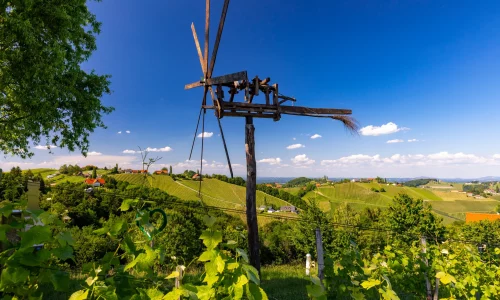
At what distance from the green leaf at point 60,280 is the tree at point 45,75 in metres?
8.46

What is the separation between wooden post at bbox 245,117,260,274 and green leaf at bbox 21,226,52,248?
3906mm

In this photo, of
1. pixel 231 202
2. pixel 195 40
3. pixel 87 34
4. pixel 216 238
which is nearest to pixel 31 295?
pixel 216 238

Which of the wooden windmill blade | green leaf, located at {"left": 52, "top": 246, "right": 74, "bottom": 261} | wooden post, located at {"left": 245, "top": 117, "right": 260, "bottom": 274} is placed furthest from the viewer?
wooden post, located at {"left": 245, "top": 117, "right": 260, "bottom": 274}

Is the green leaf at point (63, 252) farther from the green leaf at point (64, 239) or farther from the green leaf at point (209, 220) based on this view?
the green leaf at point (209, 220)

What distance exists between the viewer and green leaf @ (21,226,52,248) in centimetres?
96

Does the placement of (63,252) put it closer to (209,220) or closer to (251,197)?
(209,220)

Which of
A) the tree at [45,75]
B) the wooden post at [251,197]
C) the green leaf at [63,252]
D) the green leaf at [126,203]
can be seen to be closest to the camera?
the green leaf at [63,252]

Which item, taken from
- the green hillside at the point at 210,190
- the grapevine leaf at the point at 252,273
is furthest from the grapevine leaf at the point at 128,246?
the green hillside at the point at 210,190

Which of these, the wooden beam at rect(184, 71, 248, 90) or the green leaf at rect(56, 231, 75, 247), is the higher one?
the wooden beam at rect(184, 71, 248, 90)

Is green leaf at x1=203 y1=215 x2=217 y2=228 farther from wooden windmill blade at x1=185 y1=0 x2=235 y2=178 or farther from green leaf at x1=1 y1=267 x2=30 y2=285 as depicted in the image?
wooden windmill blade at x1=185 y1=0 x2=235 y2=178

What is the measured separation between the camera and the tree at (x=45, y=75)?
7047mm

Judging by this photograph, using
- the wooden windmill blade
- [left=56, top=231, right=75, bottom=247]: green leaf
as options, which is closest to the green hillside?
the wooden windmill blade

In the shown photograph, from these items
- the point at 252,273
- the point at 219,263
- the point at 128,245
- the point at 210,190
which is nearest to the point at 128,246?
the point at 128,245

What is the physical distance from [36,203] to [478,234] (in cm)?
4828
